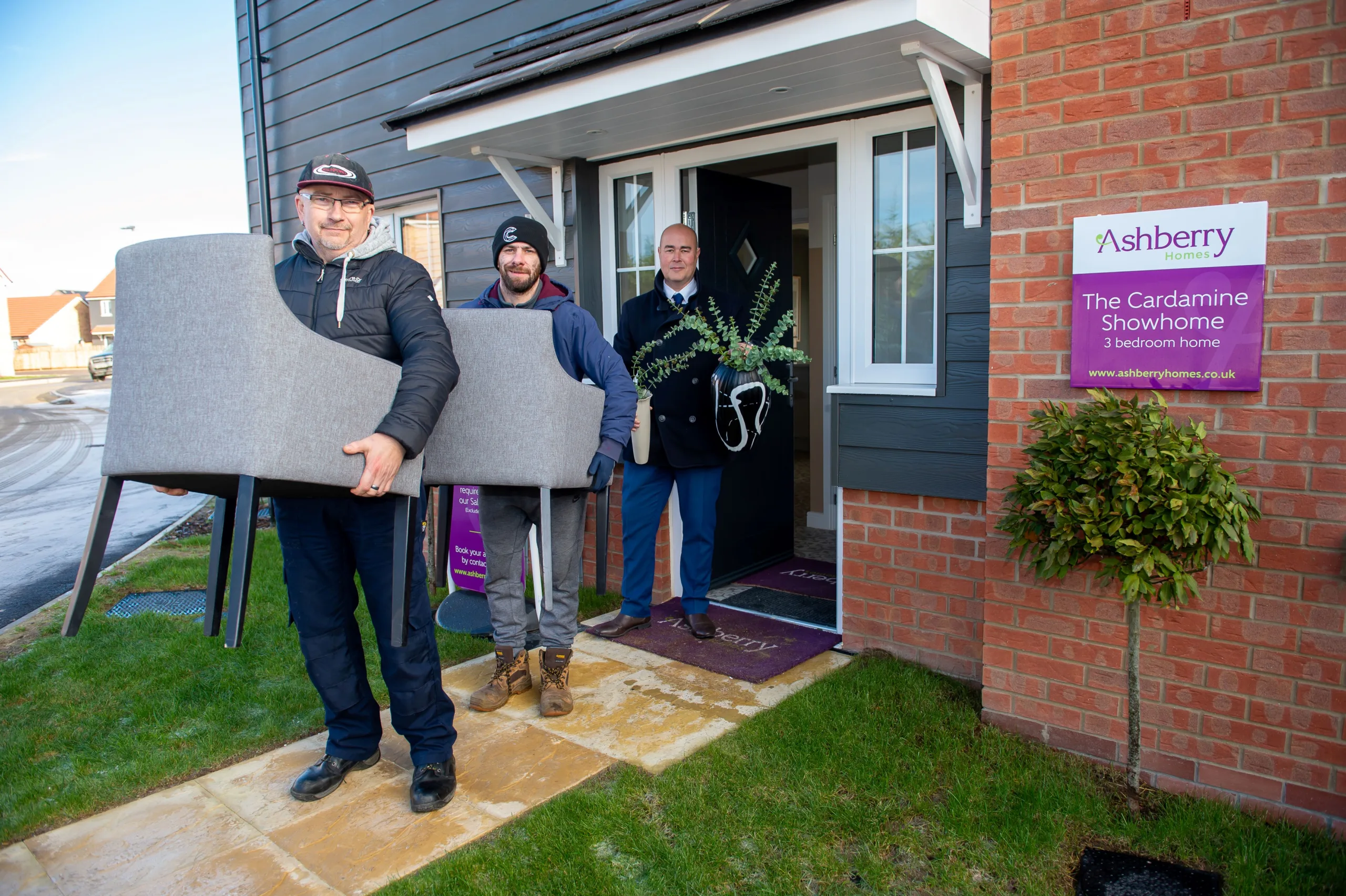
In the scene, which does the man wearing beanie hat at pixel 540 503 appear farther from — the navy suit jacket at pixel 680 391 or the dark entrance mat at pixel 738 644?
the navy suit jacket at pixel 680 391

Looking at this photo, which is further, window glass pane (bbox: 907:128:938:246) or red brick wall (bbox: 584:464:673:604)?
red brick wall (bbox: 584:464:673:604)

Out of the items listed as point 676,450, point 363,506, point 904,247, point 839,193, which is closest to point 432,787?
point 363,506

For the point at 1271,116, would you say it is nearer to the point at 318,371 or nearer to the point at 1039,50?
the point at 1039,50

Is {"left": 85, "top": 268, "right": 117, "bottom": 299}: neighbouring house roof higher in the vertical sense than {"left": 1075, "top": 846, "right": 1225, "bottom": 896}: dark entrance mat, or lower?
higher

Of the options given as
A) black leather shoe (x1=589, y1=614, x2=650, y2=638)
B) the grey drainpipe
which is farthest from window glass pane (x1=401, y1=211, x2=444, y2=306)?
black leather shoe (x1=589, y1=614, x2=650, y2=638)

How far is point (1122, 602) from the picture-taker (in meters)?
2.60

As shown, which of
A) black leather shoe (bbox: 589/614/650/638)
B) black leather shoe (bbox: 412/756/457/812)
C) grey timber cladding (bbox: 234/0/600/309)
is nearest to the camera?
black leather shoe (bbox: 412/756/457/812)

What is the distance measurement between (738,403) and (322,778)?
2.10 m

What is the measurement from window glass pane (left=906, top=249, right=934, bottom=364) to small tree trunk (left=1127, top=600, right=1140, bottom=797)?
57.7 inches

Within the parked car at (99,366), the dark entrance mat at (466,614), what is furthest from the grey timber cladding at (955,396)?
the parked car at (99,366)

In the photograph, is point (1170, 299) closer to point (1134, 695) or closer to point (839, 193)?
point (1134, 695)

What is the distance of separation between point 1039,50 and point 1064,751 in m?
2.18

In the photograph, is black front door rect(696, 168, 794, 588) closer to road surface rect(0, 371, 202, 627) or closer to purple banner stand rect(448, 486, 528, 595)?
purple banner stand rect(448, 486, 528, 595)

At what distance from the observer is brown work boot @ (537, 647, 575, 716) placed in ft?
10.5
